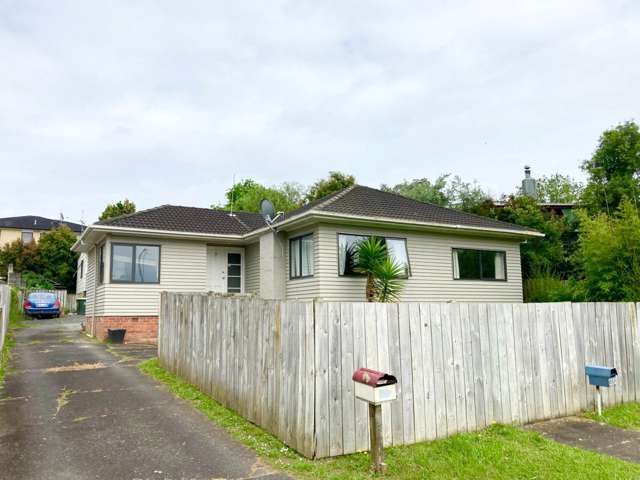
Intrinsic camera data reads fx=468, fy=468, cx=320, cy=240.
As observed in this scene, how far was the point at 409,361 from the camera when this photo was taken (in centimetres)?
487

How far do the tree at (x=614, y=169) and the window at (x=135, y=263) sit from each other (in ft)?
58.8

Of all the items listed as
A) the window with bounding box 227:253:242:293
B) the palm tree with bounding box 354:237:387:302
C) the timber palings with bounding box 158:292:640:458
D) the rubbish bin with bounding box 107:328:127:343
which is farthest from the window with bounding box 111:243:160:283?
the timber palings with bounding box 158:292:640:458

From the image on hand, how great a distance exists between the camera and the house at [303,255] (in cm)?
1302

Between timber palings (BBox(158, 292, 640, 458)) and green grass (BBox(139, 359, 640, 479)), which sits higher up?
timber palings (BBox(158, 292, 640, 458))

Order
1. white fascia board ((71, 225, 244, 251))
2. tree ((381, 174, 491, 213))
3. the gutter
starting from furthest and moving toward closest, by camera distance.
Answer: tree ((381, 174, 491, 213)) → white fascia board ((71, 225, 244, 251)) → the gutter

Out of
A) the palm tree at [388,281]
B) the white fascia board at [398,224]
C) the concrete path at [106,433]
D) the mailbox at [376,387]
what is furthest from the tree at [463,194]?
the mailbox at [376,387]

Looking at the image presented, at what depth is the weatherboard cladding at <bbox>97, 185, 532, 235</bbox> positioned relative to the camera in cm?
1341

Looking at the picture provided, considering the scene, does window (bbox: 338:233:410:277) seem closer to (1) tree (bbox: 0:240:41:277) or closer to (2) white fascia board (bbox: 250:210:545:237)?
(2) white fascia board (bbox: 250:210:545:237)

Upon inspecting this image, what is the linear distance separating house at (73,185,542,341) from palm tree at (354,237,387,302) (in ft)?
1.57

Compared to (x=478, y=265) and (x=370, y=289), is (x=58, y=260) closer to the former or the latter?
(x=370, y=289)

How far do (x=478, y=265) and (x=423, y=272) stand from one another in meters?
2.40

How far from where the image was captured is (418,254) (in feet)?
47.1

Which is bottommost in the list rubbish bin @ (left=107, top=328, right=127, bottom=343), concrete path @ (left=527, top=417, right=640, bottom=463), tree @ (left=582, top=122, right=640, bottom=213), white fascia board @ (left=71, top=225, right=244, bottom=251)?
concrete path @ (left=527, top=417, right=640, bottom=463)

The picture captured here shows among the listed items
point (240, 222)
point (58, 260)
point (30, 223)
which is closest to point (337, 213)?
point (240, 222)
